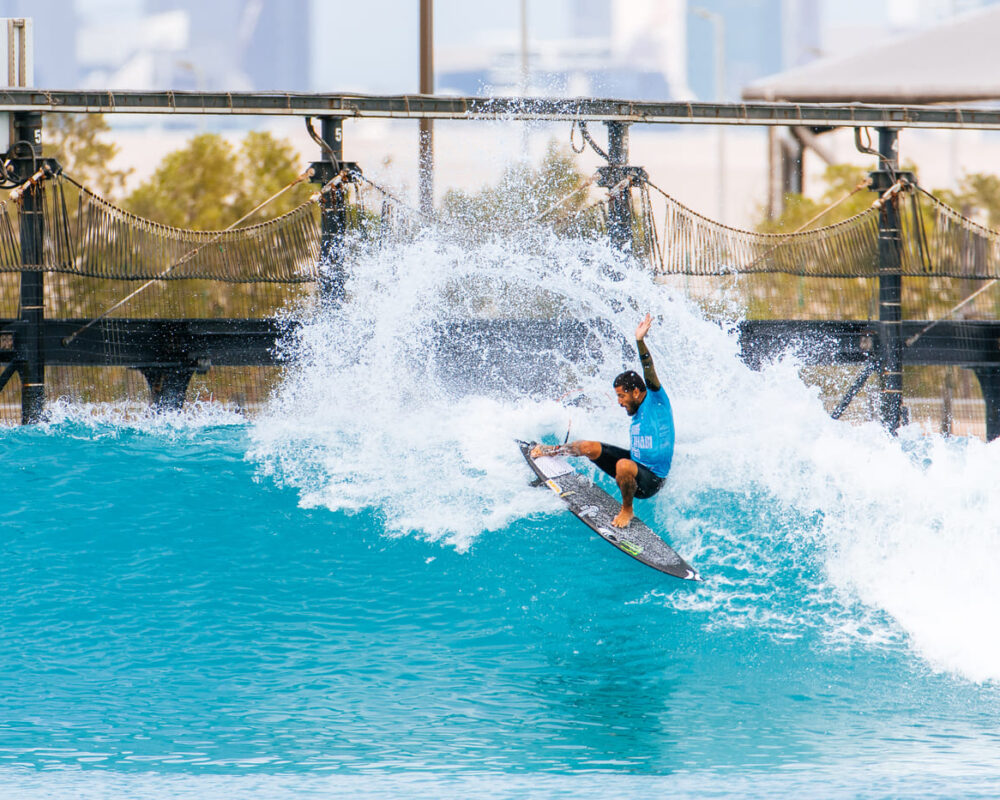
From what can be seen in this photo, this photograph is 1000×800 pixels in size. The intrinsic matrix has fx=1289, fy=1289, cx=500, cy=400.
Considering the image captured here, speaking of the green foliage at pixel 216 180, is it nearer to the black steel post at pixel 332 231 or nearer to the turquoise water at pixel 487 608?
the black steel post at pixel 332 231

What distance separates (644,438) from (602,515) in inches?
27.8

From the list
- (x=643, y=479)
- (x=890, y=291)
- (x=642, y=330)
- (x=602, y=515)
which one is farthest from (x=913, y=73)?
(x=602, y=515)

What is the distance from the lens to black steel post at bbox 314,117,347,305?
14336 millimetres

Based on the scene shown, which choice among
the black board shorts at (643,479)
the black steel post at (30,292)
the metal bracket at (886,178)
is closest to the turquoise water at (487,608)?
the black steel post at (30,292)

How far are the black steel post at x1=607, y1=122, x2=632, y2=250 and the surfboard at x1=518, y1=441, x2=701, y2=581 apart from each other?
405cm

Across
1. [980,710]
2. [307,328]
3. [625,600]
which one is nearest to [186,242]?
[307,328]

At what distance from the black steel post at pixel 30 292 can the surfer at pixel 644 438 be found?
6.80 metres

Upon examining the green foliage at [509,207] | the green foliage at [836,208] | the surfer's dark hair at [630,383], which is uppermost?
the green foliage at [836,208]

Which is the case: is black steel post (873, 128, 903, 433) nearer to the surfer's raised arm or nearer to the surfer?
the surfer

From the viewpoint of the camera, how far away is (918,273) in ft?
50.1

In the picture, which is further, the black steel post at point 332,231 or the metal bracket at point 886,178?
the metal bracket at point 886,178

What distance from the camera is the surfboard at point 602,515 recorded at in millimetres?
9633

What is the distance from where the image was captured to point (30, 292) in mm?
14078

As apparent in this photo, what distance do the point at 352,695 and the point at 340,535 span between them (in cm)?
269
